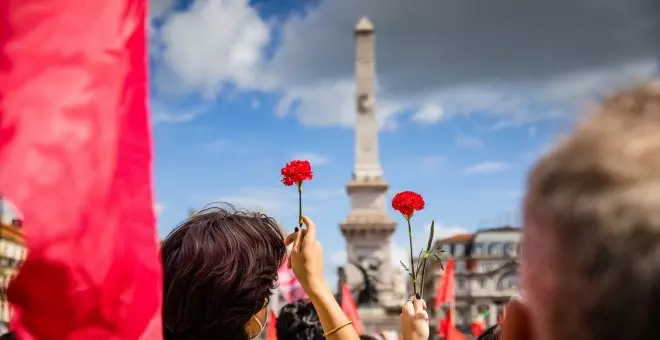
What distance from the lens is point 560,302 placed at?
883mm

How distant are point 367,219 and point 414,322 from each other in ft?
129

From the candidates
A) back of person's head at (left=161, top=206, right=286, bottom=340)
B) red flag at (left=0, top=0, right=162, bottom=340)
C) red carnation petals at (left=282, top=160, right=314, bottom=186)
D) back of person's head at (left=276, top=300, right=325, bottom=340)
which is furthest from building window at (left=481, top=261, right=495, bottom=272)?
red flag at (left=0, top=0, right=162, bottom=340)

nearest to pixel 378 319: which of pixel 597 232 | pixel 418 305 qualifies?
pixel 418 305

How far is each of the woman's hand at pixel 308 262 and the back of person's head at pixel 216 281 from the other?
76 mm

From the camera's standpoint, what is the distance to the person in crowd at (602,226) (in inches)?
31.8

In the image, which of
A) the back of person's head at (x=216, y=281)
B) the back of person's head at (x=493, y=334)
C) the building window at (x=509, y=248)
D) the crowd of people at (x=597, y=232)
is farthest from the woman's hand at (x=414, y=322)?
the building window at (x=509, y=248)

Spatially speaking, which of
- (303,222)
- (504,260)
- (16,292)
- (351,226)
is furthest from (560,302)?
(504,260)

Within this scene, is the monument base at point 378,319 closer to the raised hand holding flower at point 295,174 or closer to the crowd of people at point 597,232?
the raised hand holding flower at point 295,174

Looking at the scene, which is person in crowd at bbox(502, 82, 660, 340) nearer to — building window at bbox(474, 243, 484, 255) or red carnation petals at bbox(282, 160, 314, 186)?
red carnation petals at bbox(282, 160, 314, 186)

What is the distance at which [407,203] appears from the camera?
3502 mm

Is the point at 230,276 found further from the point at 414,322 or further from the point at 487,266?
the point at 487,266

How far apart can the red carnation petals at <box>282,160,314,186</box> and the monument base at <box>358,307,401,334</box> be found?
123ft

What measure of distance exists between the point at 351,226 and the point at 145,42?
40521mm

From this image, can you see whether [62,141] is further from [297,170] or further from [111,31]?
[297,170]
